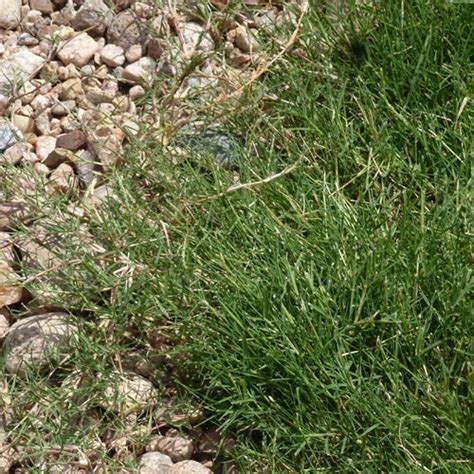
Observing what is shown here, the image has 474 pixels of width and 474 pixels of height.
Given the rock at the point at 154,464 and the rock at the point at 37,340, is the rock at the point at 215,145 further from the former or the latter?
the rock at the point at 154,464

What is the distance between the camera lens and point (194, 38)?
12.5 feet

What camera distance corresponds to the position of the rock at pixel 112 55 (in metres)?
3.80

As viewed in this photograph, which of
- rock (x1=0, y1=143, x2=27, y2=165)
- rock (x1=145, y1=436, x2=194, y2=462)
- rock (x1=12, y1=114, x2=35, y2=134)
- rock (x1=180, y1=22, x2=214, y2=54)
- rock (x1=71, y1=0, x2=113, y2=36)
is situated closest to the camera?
rock (x1=145, y1=436, x2=194, y2=462)

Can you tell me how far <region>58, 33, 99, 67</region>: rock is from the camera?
3.79 metres

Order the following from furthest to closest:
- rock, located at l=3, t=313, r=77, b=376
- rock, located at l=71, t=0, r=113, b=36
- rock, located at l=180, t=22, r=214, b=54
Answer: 1. rock, located at l=71, t=0, r=113, b=36
2. rock, located at l=180, t=22, r=214, b=54
3. rock, located at l=3, t=313, r=77, b=376

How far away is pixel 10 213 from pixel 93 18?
84 cm

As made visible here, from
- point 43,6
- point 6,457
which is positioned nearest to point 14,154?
point 43,6

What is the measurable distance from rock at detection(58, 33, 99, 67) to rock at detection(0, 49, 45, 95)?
0.08 meters

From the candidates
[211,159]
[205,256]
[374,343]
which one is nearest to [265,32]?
[211,159]

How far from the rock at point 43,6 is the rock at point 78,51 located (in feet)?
0.58

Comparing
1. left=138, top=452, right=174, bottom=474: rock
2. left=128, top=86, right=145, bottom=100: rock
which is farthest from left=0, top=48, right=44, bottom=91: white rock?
left=138, top=452, right=174, bottom=474: rock

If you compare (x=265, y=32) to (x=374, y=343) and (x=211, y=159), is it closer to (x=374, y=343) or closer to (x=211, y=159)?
(x=211, y=159)

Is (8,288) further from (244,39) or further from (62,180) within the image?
(244,39)

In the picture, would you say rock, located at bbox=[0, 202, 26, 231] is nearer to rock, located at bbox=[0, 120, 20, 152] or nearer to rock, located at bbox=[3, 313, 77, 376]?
rock, located at bbox=[0, 120, 20, 152]
